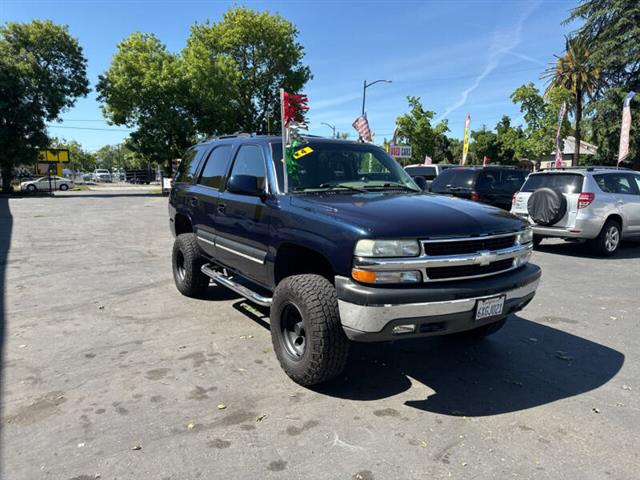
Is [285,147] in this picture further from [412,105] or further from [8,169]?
[412,105]

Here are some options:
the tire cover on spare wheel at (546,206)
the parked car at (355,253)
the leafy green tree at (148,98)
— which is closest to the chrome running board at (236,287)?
the parked car at (355,253)

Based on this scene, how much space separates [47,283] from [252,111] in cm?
3549

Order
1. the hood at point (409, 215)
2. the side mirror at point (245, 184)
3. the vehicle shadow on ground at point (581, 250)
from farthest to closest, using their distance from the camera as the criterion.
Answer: the vehicle shadow on ground at point (581, 250) < the side mirror at point (245, 184) < the hood at point (409, 215)

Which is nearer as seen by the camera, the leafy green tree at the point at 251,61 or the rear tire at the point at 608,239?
the rear tire at the point at 608,239

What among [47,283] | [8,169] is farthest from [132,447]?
[8,169]

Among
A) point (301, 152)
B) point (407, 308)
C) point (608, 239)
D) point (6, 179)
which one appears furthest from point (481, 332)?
point (6, 179)

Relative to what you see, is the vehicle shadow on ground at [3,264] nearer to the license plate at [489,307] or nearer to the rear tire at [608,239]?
the license plate at [489,307]

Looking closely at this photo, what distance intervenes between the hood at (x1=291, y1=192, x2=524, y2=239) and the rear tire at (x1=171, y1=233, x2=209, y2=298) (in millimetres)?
2376

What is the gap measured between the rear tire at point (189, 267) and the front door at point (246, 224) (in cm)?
73

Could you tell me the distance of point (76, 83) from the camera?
33938mm

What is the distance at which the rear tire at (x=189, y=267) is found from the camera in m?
5.75

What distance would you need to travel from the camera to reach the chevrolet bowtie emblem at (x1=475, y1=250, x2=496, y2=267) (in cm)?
327

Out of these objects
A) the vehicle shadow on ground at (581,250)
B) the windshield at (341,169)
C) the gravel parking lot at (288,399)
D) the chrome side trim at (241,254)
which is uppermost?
the windshield at (341,169)

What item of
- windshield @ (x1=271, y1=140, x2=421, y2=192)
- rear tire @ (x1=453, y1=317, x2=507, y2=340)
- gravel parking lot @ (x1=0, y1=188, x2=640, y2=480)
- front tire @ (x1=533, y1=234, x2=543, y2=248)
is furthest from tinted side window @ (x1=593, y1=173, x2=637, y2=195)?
windshield @ (x1=271, y1=140, x2=421, y2=192)
